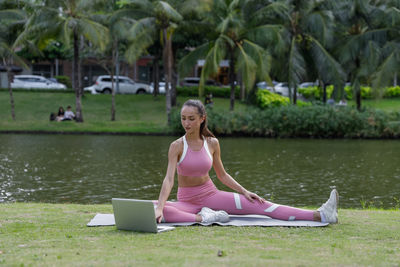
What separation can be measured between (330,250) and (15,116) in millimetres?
34380

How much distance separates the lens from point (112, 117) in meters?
35.6

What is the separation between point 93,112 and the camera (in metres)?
38.6

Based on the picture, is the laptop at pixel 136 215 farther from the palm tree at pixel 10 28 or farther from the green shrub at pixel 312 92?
the green shrub at pixel 312 92

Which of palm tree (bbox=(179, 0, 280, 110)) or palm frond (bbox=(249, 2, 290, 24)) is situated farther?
palm frond (bbox=(249, 2, 290, 24))

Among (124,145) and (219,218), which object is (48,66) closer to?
(124,145)

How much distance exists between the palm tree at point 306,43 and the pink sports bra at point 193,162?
88.1 ft

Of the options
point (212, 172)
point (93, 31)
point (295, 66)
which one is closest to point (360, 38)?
point (295, 66)

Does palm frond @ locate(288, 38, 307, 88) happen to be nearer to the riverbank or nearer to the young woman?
the riverbank

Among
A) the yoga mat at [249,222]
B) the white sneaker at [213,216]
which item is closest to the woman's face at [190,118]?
the white sneaker at [213,216]

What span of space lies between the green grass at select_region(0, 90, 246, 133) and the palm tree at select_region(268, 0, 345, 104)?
→ 4.67 metres

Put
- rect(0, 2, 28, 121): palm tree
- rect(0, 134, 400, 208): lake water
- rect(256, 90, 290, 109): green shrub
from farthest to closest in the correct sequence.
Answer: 1. rect(256, 90, 290, 109): green shrub
2. rect(0, 2, 28, 121): palm tree
3. rect(0, 134, 400, 208): lake water

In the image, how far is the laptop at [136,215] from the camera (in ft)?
19.7

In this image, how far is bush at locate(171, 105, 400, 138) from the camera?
30.2 m

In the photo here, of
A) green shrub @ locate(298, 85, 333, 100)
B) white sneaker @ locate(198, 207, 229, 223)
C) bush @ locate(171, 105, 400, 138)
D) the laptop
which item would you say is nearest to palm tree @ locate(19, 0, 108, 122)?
bush @ locate(171, 105, 400, 138)
